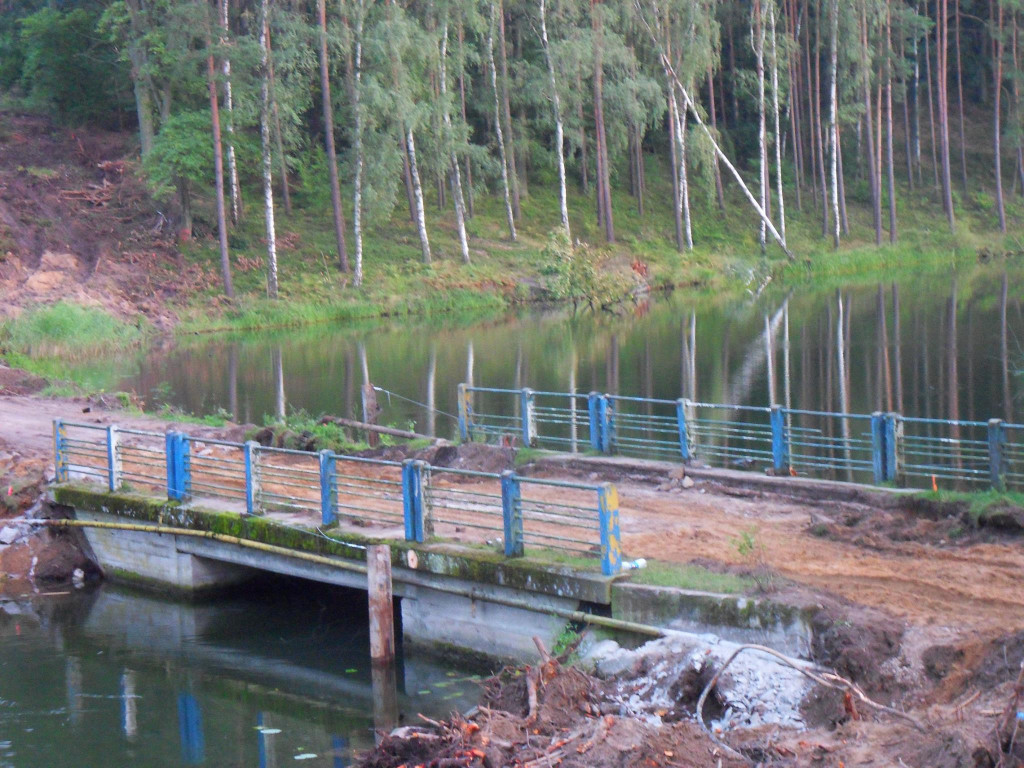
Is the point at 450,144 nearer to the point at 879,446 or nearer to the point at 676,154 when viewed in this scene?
the point at 676,154

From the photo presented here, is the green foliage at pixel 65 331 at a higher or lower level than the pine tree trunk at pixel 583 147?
lower

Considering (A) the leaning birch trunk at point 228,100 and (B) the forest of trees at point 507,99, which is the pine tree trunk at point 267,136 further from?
(A) the leaning birch trunk at point 228,100

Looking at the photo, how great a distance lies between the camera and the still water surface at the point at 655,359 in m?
25.0

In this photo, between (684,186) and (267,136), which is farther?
(684,186)

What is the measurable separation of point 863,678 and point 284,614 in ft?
26.1

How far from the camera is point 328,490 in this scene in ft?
42.4

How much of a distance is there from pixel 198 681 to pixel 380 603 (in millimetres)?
2404

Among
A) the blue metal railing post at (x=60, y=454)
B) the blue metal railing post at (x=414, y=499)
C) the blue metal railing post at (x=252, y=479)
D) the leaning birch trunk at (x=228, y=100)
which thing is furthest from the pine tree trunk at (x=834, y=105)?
the blue metal railing post at (x=414, y=499)

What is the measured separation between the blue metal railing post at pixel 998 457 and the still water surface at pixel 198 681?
6.58 meters

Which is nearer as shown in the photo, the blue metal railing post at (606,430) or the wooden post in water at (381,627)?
the wooden post in water at (381,627)

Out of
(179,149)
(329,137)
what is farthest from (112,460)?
(329,137)

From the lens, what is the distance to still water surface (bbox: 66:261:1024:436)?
985 inches

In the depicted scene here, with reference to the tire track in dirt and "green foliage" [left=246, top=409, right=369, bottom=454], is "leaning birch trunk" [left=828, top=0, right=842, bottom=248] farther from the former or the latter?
the tire track in dirt

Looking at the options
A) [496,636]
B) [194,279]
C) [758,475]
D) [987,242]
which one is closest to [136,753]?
[496,636]
